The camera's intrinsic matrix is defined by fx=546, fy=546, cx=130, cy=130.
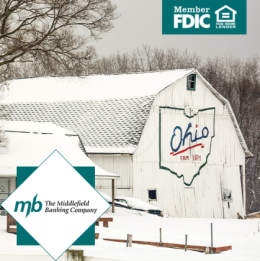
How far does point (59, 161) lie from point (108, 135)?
19354 mm

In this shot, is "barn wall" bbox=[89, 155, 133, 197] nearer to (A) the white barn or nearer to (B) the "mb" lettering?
(A) the white barn

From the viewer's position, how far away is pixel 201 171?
1216 inches

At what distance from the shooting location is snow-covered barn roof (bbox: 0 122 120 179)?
21031mm

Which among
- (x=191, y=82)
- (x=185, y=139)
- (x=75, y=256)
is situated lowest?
(x=75, y=256)

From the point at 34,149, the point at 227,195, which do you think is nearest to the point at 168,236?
the point at 34,149

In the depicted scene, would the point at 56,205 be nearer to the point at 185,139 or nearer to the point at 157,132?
the point at 157,132

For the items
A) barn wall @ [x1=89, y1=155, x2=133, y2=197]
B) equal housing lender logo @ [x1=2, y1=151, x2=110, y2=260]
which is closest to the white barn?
barn wall @ [x1=89, y1=155, x2=133, y2=197]

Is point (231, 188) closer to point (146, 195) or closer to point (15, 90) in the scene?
point (146, 195)

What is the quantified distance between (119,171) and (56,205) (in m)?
18.8

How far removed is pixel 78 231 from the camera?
29.9ft

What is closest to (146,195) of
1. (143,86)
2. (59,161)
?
(143,86)

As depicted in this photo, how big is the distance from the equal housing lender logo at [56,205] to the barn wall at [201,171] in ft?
60.5

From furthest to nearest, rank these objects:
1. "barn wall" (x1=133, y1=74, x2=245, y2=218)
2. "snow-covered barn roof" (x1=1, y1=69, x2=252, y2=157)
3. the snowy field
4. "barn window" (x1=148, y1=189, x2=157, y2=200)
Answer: "snow-covered barn roof" (x1=1, y1=69, x2=252, y2=157) < "barn wall" (x1=133, y1=74, x2=245, y2=218) < "barn window" (x1=148, y1=189, x2=157, y2=200) < the snowy field

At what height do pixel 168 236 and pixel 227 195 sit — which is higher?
pixel 168 236
